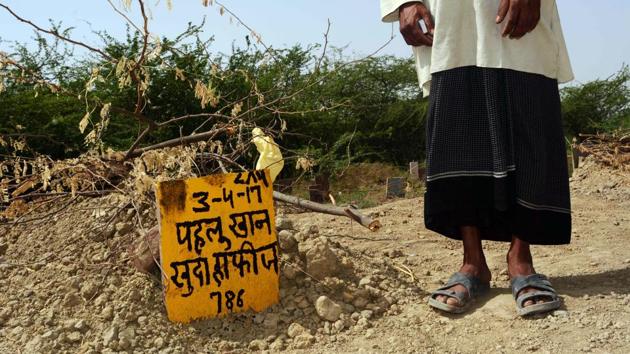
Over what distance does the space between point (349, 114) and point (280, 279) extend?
6216 millimetres

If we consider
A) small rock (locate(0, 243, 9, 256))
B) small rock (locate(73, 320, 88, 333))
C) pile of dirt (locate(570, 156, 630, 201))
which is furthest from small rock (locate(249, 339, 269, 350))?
pile of dirt (locate(570, 156, 630, 201))

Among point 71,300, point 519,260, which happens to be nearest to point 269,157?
point 71,300

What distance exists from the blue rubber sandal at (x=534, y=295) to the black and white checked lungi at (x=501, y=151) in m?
0.16

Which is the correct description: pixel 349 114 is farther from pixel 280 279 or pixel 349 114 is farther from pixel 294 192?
pixel 280 279

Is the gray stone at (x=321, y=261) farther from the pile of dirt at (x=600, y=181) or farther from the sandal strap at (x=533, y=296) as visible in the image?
the pile of dirt at (x=600, y=181)

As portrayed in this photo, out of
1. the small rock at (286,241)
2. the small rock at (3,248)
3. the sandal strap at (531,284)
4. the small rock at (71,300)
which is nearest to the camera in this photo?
the sandal strap at (531,284)

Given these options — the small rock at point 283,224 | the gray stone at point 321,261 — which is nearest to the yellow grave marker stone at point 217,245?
the gray stone at point 321,261

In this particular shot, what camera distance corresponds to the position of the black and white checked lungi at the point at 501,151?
8.27ft

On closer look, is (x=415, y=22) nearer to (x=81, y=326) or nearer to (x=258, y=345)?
(x=258, y=345)

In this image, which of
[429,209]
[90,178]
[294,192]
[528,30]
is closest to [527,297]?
[429,209]

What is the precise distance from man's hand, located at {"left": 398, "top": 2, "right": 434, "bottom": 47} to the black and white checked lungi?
16 cm

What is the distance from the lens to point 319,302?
261 cm

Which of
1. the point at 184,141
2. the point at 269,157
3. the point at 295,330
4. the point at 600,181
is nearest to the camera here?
the point at 295,330

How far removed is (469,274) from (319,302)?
59 centimetres
